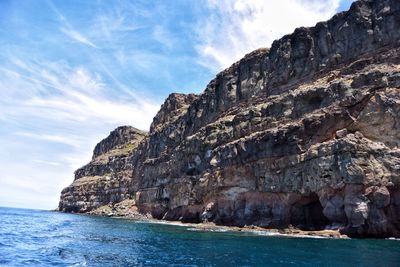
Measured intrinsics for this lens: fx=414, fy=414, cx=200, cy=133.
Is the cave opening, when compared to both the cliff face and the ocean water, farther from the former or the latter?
the ocean water

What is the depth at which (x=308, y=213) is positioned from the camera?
7644cm

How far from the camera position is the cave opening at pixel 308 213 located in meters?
74.6

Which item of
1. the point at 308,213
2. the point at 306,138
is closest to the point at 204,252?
the point at 308,213

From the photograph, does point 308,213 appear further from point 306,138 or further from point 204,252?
point 204,252

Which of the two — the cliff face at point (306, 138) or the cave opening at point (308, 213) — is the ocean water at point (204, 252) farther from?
the cave opening at point (308, 213)

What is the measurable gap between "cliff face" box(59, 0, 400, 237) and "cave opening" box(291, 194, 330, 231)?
184 mm

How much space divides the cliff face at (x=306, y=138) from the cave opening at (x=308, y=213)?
18 cm

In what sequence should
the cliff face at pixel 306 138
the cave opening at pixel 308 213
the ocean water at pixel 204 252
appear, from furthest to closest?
the cave opening at pixel 308 213
the cliff face at pixel 306 138
the ocean water at pixel 204 252

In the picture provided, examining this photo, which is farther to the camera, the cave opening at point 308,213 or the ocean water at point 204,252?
the cave opening at point 308,213

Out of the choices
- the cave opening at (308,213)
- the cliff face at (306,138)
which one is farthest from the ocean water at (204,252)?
the cave opening at (308,213)

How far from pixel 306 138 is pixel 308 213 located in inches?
553

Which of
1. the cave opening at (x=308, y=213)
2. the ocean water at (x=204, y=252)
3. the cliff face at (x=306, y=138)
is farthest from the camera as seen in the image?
the cave opening at (x=308, y=213)

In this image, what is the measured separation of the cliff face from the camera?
66500 mm

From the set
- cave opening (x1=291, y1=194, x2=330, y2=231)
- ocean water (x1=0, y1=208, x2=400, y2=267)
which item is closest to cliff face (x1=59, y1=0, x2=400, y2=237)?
cave opening (x1=291, y1=194, x2=330, y2=231)
